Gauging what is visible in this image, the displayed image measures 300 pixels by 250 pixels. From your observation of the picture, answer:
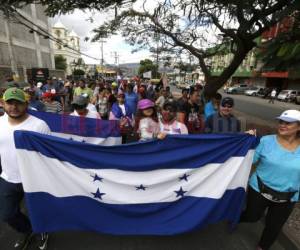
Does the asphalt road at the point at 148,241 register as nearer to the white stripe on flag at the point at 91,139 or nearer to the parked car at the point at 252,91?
the white stripe on flag at the point at 91,139

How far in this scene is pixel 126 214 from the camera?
3127 millimetres

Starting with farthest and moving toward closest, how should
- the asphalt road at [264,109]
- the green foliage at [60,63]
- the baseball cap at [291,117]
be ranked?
the green foliage at [60,63] → the asphalt road at [264,109] → the baseball cap at [291,117]

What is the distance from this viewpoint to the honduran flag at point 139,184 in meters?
2.97

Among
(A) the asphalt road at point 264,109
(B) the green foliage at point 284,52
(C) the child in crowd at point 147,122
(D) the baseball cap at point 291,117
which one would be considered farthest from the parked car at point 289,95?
(D) the baseball cap at point 291,117

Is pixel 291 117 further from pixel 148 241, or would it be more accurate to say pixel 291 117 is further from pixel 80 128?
pixel 80 128

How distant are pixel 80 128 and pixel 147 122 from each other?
1.09 m

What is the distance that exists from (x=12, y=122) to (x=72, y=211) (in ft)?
3.80

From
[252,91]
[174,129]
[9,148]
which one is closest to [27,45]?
[252,91]

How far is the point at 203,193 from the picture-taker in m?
3.21

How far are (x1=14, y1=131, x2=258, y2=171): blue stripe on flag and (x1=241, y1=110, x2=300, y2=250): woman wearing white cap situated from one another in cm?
34

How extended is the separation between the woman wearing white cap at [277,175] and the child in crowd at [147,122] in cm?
154

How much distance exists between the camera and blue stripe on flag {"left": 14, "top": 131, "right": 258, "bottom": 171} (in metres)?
2.93

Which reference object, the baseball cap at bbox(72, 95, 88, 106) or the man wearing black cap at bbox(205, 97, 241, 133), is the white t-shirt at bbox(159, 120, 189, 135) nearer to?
the man wearing black cap at bbox(205, 97, 241, 133)

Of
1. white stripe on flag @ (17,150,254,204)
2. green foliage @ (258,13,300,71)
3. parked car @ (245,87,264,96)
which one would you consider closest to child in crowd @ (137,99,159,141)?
white stripe on flag @ (17,150,254,204)
